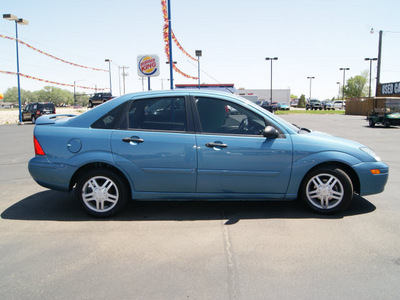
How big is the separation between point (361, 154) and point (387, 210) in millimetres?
974

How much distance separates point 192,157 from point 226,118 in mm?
697

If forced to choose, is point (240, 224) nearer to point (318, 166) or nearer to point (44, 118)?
point (318, 166)

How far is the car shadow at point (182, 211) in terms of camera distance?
443cm

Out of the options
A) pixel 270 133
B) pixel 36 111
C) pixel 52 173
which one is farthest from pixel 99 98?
pixel 270 133

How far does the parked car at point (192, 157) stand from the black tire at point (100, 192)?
1cm

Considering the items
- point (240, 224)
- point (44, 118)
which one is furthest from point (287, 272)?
point (44, 118)

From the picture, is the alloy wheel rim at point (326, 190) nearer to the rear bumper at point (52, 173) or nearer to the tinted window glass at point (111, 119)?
the tinted window glass at point (111, 119)

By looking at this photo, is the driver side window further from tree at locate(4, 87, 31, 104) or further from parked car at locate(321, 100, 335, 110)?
tree at locate(4, 87, 31, 104)

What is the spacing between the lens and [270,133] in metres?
4.17

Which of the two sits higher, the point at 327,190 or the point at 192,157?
the point at 192,157

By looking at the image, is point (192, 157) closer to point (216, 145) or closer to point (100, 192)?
point (216, 145)

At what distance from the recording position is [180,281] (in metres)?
2.86

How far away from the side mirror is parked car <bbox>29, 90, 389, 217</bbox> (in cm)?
1

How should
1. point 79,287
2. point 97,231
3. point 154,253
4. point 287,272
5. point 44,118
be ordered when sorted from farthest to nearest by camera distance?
point 44,118
point 97,231
point 154,253
point 287,272
point 79,287
